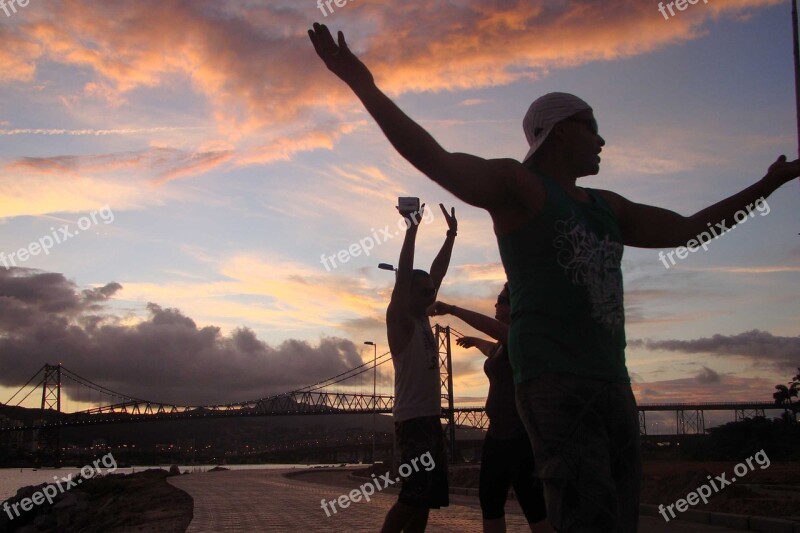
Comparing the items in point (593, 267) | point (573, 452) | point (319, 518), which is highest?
point (593, 267)

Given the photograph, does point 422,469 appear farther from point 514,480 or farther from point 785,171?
point 785,171

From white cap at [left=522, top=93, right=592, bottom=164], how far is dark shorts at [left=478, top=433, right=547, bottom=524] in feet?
9.19

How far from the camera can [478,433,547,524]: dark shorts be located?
15.9 ft

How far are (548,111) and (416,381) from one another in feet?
7.66

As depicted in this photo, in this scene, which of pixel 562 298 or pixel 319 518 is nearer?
pixel 562 298

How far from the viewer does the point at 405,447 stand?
4.31 metres

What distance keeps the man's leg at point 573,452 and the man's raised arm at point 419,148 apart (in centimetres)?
56

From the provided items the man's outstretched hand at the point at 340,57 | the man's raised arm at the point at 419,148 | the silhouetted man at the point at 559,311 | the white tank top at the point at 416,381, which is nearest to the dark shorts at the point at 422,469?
the white tank top at the point at 416,381

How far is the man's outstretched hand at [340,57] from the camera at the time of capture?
2.11 meters

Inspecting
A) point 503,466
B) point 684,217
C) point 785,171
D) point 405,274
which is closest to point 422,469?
point 503,466

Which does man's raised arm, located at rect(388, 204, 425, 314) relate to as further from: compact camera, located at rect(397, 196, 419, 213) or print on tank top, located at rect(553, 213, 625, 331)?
print on tank top, located at rect(553, 213, 625, 331)

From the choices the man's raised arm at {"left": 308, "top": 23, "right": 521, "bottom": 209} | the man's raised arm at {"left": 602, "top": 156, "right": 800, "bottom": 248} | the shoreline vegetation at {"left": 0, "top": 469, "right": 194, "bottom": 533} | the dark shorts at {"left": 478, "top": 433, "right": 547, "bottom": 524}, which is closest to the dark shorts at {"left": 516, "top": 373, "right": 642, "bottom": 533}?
the man's raised arm at {"left": 308, "top": 23, "right": 521, "bottom": 209}

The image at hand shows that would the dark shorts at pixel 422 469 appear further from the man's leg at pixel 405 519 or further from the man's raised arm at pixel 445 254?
the man's raised arm at pixel 445 254

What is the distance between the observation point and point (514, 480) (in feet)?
16.1
